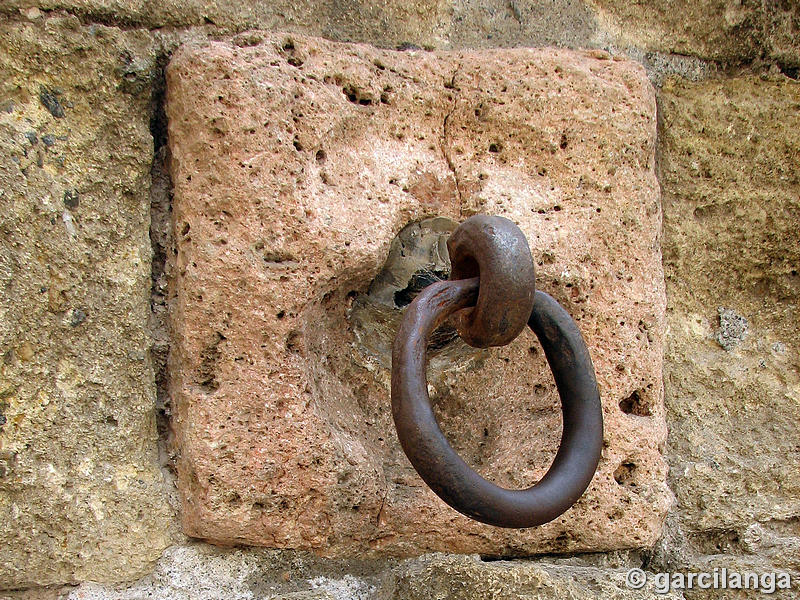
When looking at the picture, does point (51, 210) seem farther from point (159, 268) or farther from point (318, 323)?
point (318, 323)

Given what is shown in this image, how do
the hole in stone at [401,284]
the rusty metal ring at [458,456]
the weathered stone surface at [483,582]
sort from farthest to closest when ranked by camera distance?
the hole in stone at [401,284], the weathered stone surface at [483,582], the rusty metal ring at [458,456]

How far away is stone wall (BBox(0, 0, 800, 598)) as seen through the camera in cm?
65

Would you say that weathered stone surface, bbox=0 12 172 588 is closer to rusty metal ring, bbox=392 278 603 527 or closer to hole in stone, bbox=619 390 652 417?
rusty metal ring, bbox=392 278 603 527

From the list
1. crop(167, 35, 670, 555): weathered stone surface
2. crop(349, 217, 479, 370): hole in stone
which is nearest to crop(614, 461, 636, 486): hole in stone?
crop(167, 35, 670, 555): weathered stone surface

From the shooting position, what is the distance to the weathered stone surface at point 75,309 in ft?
2.08

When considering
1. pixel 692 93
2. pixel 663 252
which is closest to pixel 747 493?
pixel 663 252

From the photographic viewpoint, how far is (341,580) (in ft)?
2.31

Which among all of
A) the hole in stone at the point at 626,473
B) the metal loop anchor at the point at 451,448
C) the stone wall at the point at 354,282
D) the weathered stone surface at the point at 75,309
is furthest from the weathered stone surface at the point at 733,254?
the weathered stone surface at the point at 75,309

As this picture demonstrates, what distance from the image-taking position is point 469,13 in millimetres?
826

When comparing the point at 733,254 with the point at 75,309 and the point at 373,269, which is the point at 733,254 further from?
the point at 75,309

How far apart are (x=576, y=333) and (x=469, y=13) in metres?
0.42

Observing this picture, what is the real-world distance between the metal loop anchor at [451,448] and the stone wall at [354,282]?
121 millimetres

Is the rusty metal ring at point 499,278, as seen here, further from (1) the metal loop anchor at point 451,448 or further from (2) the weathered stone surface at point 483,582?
(2) the weathered stone surface at point 483,582

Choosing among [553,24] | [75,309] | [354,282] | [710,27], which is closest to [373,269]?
[354,282]
